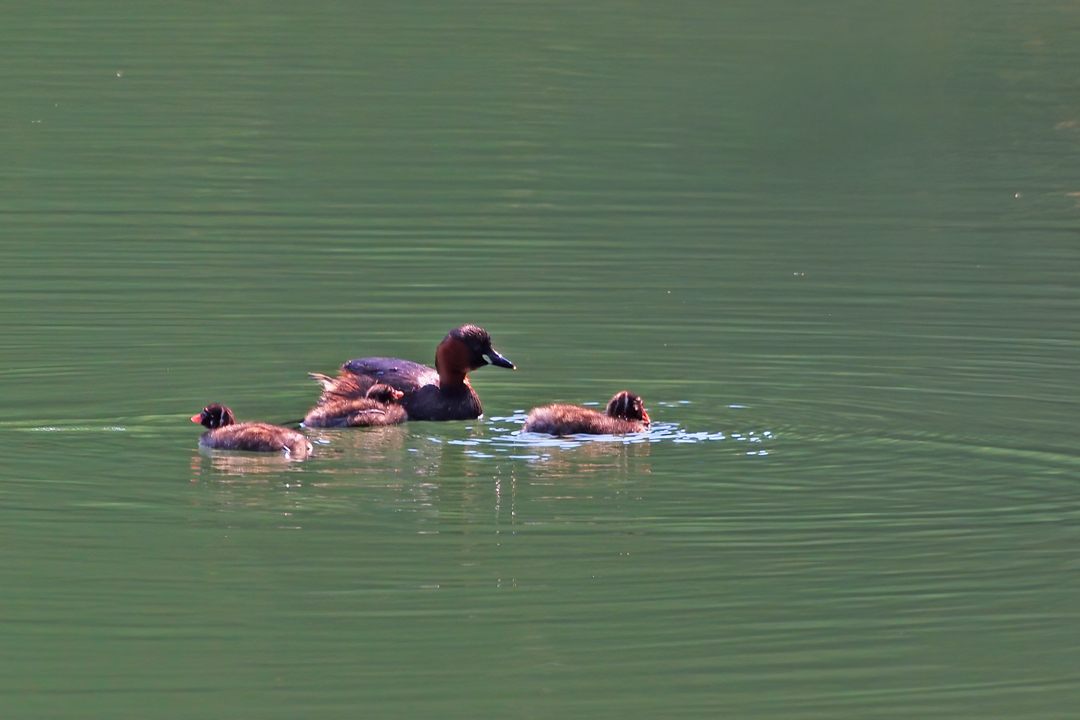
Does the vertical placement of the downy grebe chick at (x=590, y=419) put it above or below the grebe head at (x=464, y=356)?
below

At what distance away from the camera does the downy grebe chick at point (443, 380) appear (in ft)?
35.7

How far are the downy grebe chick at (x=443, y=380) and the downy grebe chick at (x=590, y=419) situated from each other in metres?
0.86

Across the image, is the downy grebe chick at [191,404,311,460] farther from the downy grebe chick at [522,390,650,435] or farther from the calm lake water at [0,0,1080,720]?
the downy grebe chick at [522,390,650,435]

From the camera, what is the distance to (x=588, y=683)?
6.29 metres

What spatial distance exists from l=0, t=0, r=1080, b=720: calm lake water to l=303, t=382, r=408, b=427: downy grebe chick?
253 mm

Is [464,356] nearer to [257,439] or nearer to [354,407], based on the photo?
[354,407]

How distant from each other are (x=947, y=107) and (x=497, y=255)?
35.9ft

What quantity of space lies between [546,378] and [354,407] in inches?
65.0

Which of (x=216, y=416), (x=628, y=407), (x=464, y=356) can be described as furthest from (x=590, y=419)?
(x=216, y=416)

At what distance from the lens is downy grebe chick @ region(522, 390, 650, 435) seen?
991 centimetres

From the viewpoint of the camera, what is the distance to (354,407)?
10.5 m

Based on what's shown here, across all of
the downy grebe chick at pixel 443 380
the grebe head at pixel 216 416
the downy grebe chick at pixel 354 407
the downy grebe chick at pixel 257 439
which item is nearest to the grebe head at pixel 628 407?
the downy grebe chick at pixel 443 380

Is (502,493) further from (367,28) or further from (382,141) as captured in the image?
(367,28)

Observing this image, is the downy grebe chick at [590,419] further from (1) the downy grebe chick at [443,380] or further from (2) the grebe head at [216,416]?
(2) the grebe head at [216,416]
